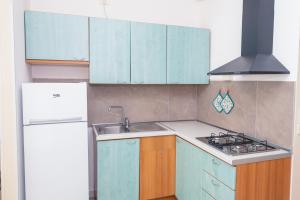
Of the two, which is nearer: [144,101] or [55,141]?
[55,141]

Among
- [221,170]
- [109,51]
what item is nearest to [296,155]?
[221,170]

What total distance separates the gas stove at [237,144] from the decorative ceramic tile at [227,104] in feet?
1.02

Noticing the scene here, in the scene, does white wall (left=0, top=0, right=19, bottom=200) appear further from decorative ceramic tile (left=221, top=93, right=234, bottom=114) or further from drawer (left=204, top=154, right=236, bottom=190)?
decorative ceramic tile (left=221, top=93, right=234, bottom=114)

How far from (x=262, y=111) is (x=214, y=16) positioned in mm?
1381

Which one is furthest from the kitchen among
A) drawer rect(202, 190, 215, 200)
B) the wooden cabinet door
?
drawer rect(202, 190, 215, 200)

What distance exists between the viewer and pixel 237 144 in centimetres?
200

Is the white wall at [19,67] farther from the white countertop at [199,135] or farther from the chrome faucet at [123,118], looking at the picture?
the chrome faucet at [123,118]

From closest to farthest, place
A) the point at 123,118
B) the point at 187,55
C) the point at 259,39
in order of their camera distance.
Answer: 1. the point at 259,39
2. the point at 187,55
3. the point at 123,118

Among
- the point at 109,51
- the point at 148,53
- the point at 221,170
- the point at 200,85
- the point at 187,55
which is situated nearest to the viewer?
the point at 221,170

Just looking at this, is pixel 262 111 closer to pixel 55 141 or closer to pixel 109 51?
pixel 109 51

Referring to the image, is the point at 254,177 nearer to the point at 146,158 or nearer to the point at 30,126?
the point at 146,158

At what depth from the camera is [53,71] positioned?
2.60 m

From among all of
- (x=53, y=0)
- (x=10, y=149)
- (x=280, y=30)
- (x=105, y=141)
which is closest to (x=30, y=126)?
(x=10, y=149)

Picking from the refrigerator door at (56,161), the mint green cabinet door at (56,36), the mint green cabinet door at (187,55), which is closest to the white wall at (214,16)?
the mint green cabinet door at (187,55)
